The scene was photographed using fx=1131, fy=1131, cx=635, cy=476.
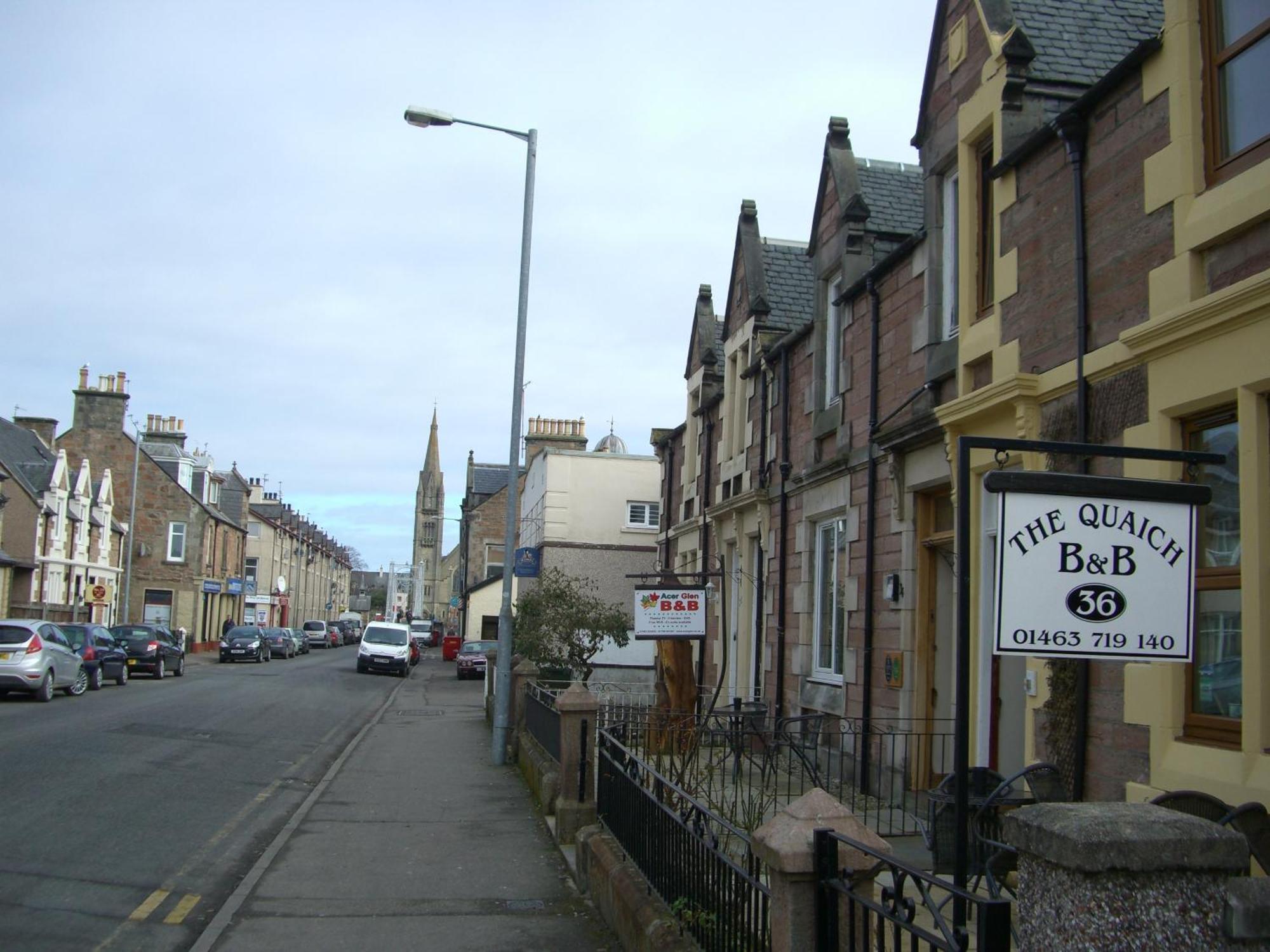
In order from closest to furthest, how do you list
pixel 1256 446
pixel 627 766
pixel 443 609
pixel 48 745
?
pixel 1256 446, pixel 627 766, pixel 48 745, pixel 443 609

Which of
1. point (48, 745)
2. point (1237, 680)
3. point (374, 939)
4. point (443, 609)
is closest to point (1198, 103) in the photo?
point (1237, 680)

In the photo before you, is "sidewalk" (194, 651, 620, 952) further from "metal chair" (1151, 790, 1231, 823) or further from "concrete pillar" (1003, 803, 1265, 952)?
"concrete pillar" (1003, 803, 1265, 952)

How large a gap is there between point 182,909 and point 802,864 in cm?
542

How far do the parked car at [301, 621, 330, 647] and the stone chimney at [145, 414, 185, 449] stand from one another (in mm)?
16872

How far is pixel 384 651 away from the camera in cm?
4222

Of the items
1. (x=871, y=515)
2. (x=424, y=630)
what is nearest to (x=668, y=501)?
(x=871, y=515)

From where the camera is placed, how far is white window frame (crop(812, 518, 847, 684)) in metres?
13.6

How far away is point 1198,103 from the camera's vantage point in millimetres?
7000

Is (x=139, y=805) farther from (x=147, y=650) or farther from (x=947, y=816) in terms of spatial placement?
(x=147, y=650)

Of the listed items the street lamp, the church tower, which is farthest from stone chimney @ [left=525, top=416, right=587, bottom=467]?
the church tower

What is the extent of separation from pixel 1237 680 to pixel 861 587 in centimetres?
619

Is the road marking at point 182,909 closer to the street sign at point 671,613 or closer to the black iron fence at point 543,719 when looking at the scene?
the black iron fence at point 543,719

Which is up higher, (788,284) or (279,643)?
(788,284)

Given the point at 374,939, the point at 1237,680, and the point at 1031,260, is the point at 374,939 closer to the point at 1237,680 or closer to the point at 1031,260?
the point at 1237,680
